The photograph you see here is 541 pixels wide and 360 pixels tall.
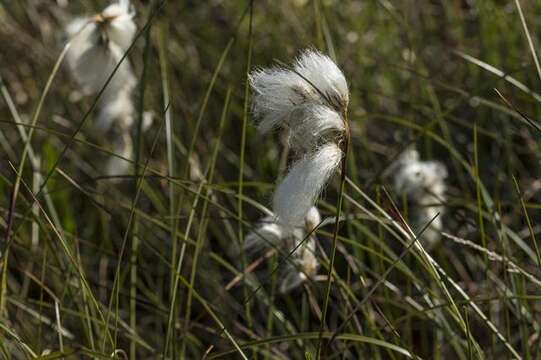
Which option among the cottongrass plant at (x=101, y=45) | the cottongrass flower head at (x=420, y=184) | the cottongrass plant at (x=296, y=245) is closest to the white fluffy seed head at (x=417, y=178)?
the cottongrass flower head at (x=420, y=184)

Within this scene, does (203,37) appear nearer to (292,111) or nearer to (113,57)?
(113,57)

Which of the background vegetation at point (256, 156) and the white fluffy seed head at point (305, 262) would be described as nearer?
the white fluffy seed head at point (305, 262)

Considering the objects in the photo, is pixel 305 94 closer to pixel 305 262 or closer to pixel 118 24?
pixel 305 262

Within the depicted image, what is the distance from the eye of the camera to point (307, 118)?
999 mm

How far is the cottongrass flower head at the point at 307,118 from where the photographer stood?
98 cm

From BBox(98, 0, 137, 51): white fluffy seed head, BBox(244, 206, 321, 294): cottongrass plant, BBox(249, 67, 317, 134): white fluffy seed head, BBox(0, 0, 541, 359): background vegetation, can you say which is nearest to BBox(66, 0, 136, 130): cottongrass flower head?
BBox(98, 0, 137, 51): white fluffy seed head

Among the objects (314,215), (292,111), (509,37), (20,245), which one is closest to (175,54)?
(509,37)

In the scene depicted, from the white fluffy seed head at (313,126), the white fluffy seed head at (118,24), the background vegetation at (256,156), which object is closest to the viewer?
the white fluffy seed head at (313,126)

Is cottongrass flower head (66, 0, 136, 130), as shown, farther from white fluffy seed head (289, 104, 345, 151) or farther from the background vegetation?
white fluffy seed head (289, 104, 345, 151)

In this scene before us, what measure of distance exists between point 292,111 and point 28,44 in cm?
195

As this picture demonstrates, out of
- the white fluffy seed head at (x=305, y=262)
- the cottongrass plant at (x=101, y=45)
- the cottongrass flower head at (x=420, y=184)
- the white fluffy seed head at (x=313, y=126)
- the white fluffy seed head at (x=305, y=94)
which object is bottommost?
the cottongrass flower head at (x=420, y=184)

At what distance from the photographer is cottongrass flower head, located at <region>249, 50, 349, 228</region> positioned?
979 mm

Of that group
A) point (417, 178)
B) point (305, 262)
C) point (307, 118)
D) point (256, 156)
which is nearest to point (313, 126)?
point (307, 118)

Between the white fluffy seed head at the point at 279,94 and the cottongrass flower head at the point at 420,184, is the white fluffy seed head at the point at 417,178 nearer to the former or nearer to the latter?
the cottongrass flower head at the point at 420,184
